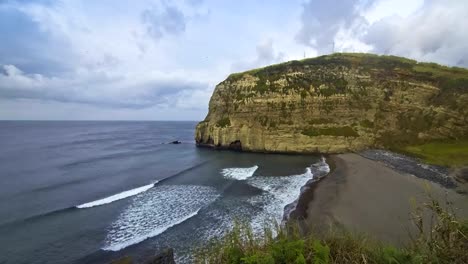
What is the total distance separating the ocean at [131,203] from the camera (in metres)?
20.8

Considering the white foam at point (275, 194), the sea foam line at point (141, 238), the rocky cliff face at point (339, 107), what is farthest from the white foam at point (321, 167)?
the sea foam line at point (141, 238)

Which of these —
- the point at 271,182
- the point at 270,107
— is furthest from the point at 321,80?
the point at 271,182

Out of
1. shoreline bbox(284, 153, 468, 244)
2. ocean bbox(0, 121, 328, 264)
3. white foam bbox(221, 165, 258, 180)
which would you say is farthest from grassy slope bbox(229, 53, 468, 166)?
white foam bbox(221, 165, 258, 180)

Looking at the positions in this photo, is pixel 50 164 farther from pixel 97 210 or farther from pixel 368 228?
pixel 368 228

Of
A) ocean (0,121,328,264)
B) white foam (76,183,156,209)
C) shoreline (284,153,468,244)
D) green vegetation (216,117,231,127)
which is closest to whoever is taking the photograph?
ocean (0,121,328,264)

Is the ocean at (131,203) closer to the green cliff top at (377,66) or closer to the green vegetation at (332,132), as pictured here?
the green vegetation at (332,132)

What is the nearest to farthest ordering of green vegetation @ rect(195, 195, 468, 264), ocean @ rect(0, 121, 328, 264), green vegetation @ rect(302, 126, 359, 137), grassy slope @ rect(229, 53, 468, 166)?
green vegetation @ rect(195, 195, 468, 264) → ocean @ rect(0, 121, 328, 264) → grassy slope @ rect(229, 53, 468, 166) → green vegetation @ rect(302, 126, 359, 137)

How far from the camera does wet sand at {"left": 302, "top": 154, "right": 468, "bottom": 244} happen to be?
21859 millimetres

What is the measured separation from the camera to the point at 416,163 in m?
42.8

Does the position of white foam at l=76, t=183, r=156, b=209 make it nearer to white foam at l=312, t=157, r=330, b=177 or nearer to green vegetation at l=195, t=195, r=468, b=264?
white foam at l=312, t=157, r=330, b=177

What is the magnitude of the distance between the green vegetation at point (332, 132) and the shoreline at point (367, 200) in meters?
17.3

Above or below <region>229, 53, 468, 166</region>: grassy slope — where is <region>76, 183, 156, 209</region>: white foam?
below

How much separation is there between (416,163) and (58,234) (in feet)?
145

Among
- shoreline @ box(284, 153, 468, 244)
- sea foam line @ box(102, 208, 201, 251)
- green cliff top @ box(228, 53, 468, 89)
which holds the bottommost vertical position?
sea foam line @ box(102, 208, 201, 251)
